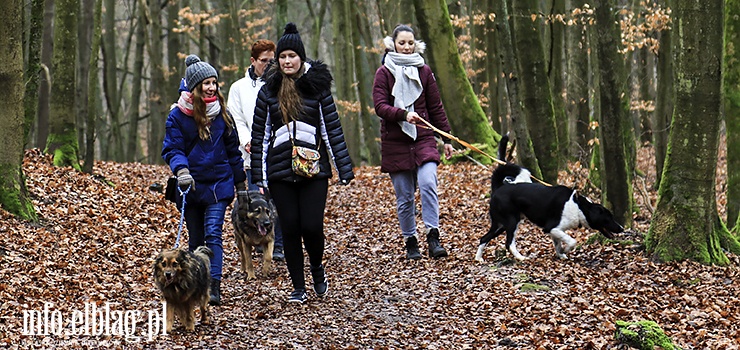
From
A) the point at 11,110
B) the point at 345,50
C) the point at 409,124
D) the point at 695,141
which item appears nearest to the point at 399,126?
the point at 409,124

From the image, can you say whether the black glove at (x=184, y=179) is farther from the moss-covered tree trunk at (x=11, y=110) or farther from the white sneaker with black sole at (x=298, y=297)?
the moss-covered tree trunk at (x=11, y=110)

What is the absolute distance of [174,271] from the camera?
669 cm

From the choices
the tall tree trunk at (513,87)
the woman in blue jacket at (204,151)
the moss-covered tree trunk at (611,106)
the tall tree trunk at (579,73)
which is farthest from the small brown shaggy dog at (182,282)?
the tall tree trunk at (579,73)

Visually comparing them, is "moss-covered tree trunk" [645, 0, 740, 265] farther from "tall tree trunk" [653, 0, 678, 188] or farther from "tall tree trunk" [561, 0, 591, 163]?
"tall tree trunk" [561, 0, 591, 163]

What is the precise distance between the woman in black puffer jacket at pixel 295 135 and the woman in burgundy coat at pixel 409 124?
180cm

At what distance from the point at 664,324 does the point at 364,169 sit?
13912mm

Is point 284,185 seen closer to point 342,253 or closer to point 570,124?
point 342,253

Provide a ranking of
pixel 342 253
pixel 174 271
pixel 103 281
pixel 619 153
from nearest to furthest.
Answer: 1. pixel 174 271
2. pixel 103 281
3. pixel 619 153
4. pixel 342 253

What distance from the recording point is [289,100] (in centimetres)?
767

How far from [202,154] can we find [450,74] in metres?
10.7

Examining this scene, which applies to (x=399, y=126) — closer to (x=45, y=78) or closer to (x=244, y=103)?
(x=244, y=103)

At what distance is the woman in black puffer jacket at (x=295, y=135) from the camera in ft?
25.2

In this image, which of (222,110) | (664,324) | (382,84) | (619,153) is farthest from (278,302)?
(619,153)

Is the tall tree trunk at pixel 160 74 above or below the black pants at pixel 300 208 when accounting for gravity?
above
